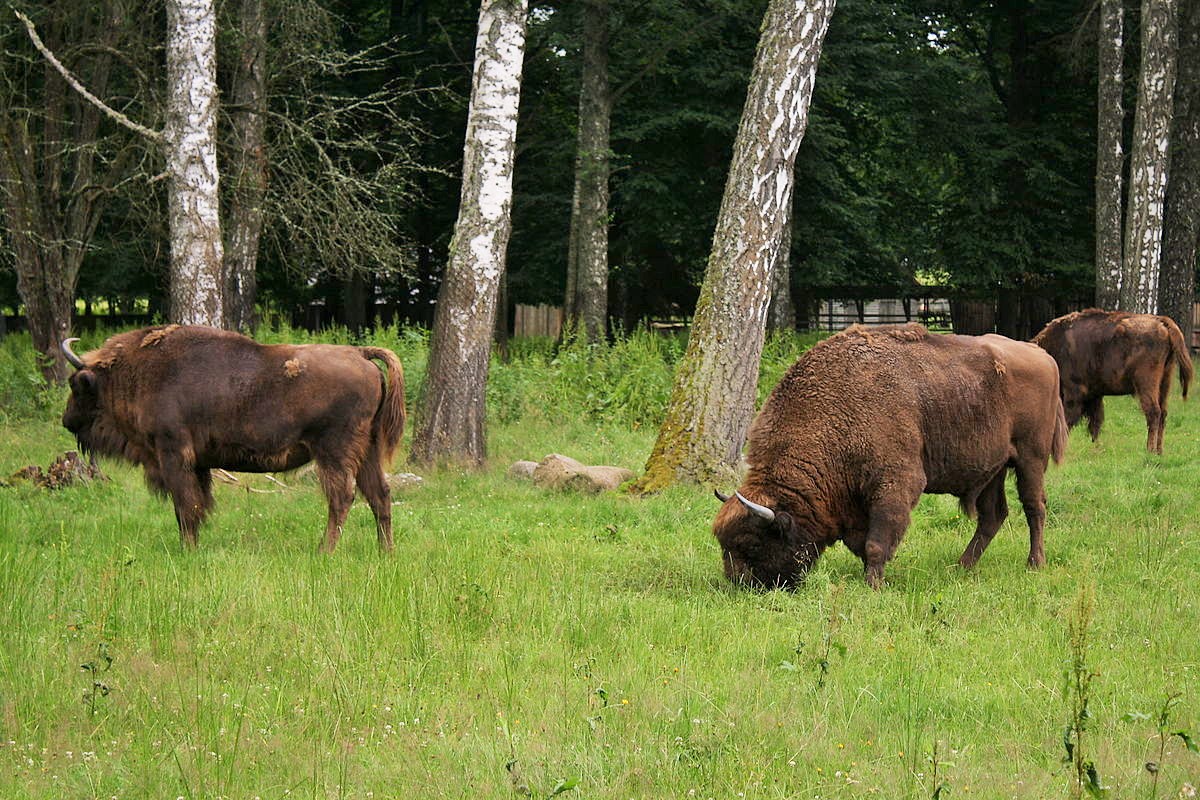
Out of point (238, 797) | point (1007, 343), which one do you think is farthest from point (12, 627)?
point (1007, 343)

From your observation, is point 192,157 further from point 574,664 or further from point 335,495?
point 574,664

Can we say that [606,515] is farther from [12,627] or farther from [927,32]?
[927,32]

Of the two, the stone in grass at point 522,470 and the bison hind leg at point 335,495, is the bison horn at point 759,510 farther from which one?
the stone in grass at point 522,470

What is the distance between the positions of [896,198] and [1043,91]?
4778 millimetres

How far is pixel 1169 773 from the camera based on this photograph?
4.62 m

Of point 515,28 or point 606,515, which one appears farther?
point 515,28

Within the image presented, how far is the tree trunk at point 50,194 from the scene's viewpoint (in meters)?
18.1

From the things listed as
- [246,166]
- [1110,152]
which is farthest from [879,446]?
[1110,152]

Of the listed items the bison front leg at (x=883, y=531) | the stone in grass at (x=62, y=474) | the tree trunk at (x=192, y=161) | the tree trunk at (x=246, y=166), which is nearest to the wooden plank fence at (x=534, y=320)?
the tree trunk at (x=246, y=166)

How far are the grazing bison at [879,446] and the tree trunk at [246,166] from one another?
11.8 meters

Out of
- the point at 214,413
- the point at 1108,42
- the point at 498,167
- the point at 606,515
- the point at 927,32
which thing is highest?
the point at 927,32

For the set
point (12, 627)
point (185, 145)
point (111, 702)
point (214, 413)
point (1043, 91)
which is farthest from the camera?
point (1043, 91)

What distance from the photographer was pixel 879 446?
26.7 ft

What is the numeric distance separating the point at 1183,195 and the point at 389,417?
860 inches
